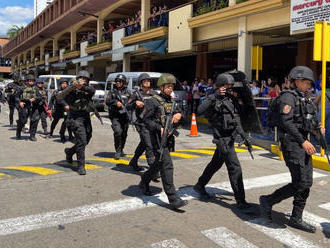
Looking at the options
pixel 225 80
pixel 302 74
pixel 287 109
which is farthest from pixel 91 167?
pixel 302 74

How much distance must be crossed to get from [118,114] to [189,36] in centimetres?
971

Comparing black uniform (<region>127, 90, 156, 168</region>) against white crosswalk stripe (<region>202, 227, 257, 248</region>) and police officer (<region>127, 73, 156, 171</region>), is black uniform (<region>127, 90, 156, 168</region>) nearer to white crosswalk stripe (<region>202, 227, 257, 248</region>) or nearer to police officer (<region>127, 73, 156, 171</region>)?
police officer (<region>127, 73, 156, 171</region>)

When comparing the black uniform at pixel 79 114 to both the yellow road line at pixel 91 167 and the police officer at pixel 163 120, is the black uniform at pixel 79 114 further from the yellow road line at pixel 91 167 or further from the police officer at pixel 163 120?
the police officer at pixel 163 120

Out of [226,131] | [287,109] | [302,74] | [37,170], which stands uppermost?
[302,74]

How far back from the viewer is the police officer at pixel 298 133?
13.3ft

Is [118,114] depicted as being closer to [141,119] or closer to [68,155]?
[68,155]

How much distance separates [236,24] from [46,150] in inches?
354

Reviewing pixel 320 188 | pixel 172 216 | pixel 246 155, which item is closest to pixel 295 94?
pixel 172 216

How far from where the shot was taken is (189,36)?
16625mm

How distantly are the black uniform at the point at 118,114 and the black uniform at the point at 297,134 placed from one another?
4158 millimetres

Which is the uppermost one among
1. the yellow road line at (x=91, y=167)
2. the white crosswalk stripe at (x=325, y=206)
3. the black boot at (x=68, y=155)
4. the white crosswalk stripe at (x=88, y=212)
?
the black boot at (x=68, y=155)

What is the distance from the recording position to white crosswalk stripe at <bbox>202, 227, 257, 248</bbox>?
12.2ft

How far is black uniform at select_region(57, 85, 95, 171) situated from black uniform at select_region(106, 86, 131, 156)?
0.92m

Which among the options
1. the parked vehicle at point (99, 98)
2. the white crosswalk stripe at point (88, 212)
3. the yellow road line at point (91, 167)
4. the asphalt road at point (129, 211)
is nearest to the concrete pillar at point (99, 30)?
the parked vehicle at point (99, 98)
